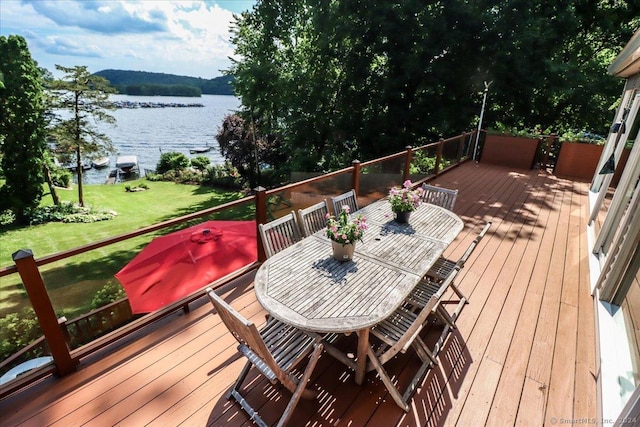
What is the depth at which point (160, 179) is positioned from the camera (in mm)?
26656

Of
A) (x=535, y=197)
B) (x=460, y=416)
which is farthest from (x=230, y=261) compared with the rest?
(x=535, y=197)

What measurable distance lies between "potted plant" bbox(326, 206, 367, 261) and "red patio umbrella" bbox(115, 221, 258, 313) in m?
1.63

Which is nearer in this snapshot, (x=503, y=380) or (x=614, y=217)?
(x=503, y=380)

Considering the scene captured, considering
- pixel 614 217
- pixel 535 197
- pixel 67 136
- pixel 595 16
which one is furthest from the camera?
pixel 67 136

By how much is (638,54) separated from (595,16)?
11.6 m

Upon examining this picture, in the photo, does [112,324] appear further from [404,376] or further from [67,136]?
[67,136]

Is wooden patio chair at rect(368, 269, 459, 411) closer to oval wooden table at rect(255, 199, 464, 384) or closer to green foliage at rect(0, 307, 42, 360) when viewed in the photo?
oval wooden table at rect(255, 199, 464, 384)

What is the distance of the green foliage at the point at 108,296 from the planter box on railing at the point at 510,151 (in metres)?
11.0

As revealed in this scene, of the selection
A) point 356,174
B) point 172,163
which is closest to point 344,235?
point 356,174

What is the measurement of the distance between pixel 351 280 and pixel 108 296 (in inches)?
273

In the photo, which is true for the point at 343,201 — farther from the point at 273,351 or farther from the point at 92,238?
the point at 92,238

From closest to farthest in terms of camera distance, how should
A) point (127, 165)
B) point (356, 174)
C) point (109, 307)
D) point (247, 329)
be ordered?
point (247, 329), point (109, 307), point (356, 174), point (127, 165)

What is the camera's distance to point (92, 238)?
42.4 feet

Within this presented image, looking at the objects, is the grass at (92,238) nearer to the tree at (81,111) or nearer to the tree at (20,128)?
the tree at (20,128)
